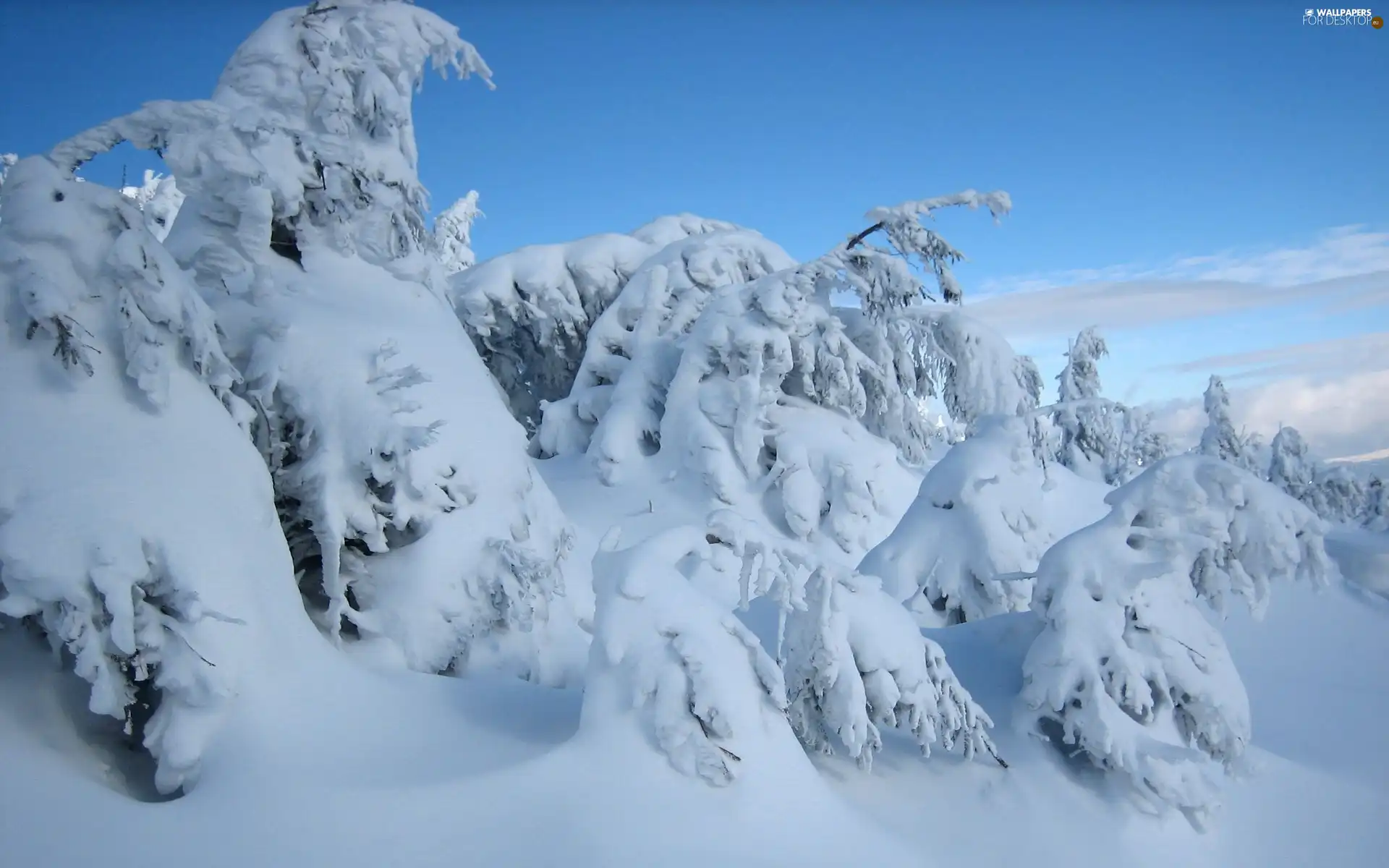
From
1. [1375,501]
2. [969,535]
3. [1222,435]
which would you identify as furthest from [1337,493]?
[969,535]

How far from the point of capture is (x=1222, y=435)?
93.1 feet

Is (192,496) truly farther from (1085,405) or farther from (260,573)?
(1085,405)

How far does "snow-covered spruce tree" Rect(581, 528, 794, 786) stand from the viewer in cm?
446

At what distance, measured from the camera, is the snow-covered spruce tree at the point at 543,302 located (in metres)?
15.8

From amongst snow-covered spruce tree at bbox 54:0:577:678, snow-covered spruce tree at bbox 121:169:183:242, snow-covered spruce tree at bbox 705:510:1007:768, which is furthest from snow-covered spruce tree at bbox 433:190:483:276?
snow-covered spruce tree at bbox 705:510:1007:768

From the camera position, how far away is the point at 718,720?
14.7 feet

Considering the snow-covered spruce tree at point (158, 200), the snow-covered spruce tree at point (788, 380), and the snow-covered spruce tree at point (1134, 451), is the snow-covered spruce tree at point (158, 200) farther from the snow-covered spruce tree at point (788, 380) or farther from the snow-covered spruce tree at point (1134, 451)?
the snow-covered spruce tree at point (1134, 451)

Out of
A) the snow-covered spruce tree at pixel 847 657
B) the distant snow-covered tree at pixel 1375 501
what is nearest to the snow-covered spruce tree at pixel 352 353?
the snow-covered spruce tree at pixel 847 657

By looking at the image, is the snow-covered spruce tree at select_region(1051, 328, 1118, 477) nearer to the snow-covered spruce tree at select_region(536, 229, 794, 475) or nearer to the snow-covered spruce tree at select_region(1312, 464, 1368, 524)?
the snow-covered spruce tree at select_region(1312, 464, 1368, 524)

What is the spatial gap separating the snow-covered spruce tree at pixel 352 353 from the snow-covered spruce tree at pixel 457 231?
20.8 meters

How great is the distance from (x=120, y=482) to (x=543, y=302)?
12.1 m

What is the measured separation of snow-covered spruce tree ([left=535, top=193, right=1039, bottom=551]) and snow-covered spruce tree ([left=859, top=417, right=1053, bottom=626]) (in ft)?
11.4

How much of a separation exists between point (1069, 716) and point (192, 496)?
6020 millimetres

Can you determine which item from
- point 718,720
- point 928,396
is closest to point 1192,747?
point 718,720
